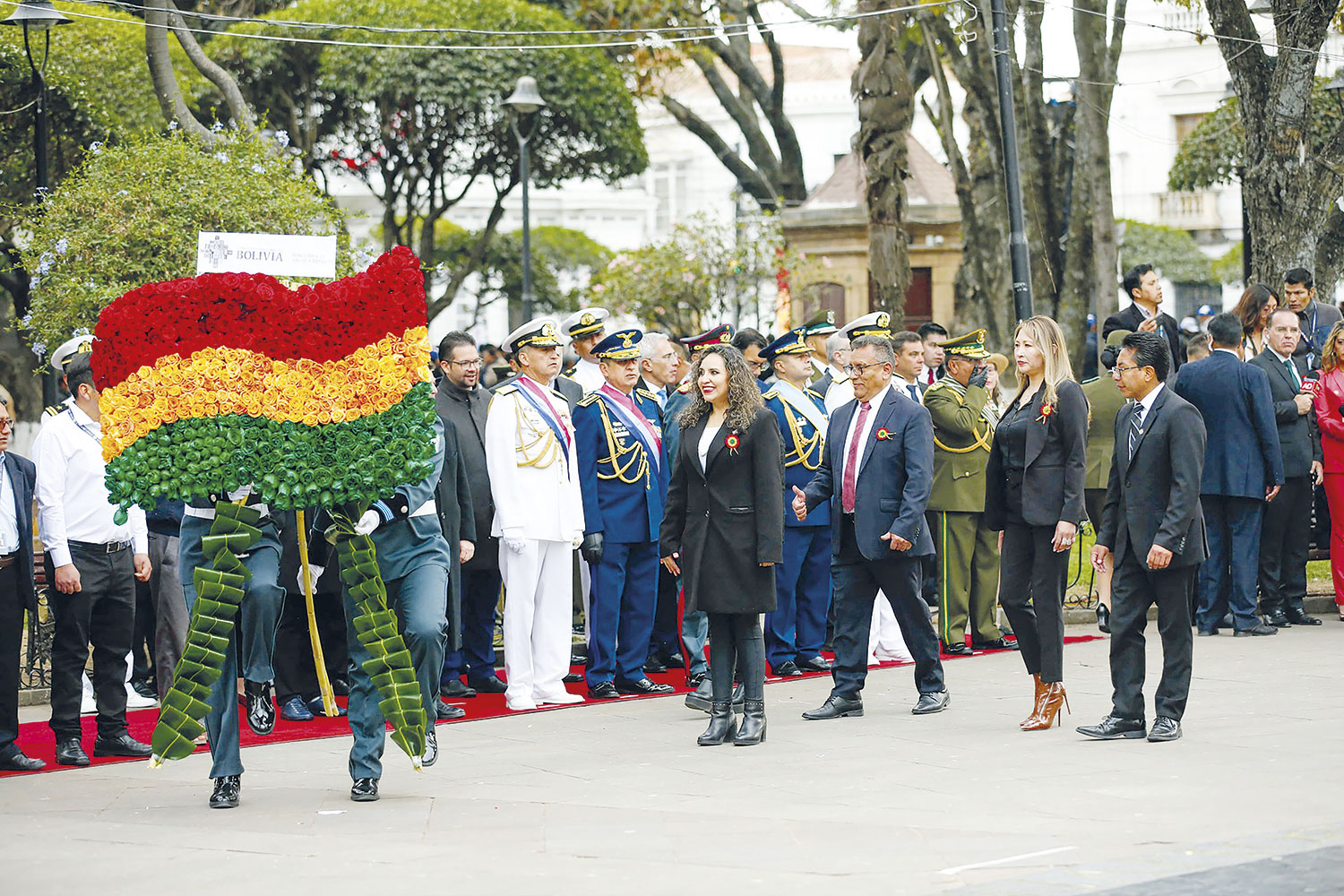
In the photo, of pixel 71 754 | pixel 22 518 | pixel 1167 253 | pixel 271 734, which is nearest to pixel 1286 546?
pixel 271 734

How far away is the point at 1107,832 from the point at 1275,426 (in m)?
6.49

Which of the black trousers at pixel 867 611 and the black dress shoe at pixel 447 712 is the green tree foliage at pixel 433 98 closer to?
the black dress shoe at pixel 447 712

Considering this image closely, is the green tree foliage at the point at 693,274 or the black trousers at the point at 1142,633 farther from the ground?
the green tree foliage at the point at 693,274

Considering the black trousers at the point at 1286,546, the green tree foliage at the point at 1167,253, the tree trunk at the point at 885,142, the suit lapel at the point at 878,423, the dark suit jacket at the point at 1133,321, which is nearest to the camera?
the suit lapel at the point at 878,423

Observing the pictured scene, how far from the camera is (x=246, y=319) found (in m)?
7.57

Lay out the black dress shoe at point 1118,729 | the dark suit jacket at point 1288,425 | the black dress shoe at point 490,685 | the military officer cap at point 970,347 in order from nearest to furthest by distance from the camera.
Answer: the black dress shoe at point 1118,729, the black dress shoe at point 490,685, the military officer cap at point 970,347, the dark suit jacket at point 1288,425

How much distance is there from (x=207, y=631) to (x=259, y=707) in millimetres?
2094

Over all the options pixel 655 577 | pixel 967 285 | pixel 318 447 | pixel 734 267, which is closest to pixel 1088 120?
pixel 967 285

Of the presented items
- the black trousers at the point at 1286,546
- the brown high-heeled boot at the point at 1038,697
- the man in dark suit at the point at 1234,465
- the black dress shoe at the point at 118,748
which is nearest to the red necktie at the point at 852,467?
the brown high-heeled boot at the point at 1038,697

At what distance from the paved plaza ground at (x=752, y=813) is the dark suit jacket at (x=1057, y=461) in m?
1.15

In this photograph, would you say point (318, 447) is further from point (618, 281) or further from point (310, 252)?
point (618, 281)

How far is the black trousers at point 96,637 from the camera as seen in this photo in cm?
921

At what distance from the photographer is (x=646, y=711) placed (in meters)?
10.4

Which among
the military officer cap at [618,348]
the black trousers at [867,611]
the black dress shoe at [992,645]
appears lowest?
the black dress shoe at [992,645]
